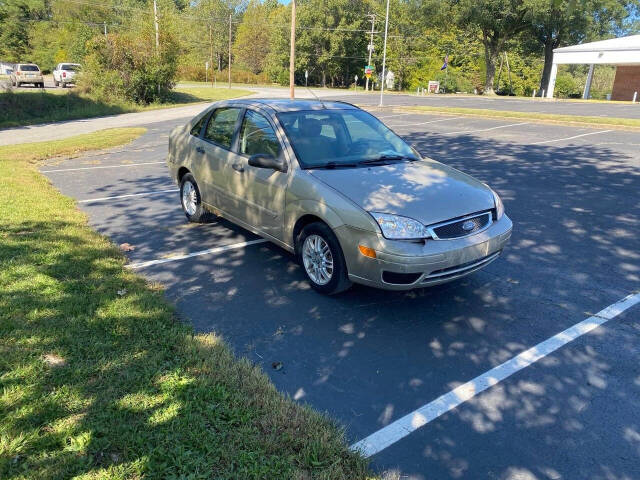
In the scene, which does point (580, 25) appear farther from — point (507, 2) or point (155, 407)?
point (155, 407)

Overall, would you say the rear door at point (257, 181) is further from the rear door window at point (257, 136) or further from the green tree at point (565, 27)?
the green tree at point (565, 27)

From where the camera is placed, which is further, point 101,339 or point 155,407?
point 101,339

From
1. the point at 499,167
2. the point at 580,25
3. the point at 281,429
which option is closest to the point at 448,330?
the point at 281,429

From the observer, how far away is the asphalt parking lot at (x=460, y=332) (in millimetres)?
2826

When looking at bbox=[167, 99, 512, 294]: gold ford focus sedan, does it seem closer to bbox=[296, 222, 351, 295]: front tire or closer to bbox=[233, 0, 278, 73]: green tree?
bbox=[296, 222, 351, 295]: front tire

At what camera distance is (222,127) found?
6.09 m

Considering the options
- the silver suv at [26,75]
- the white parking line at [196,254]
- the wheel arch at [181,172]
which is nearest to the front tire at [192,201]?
the wheel arch at [181,172]

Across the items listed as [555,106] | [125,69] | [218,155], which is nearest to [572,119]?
[555,106]

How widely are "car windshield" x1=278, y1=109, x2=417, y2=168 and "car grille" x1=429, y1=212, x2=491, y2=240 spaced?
1228 mm

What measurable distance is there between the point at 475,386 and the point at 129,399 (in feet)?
7.29

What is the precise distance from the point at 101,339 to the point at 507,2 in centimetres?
5106

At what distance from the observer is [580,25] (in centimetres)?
4122

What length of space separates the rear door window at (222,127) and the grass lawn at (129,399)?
2.02m

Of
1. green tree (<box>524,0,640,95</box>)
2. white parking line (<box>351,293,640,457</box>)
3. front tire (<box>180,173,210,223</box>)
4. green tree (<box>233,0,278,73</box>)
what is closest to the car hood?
white parking line (<box>351,293,640,457</box>)
